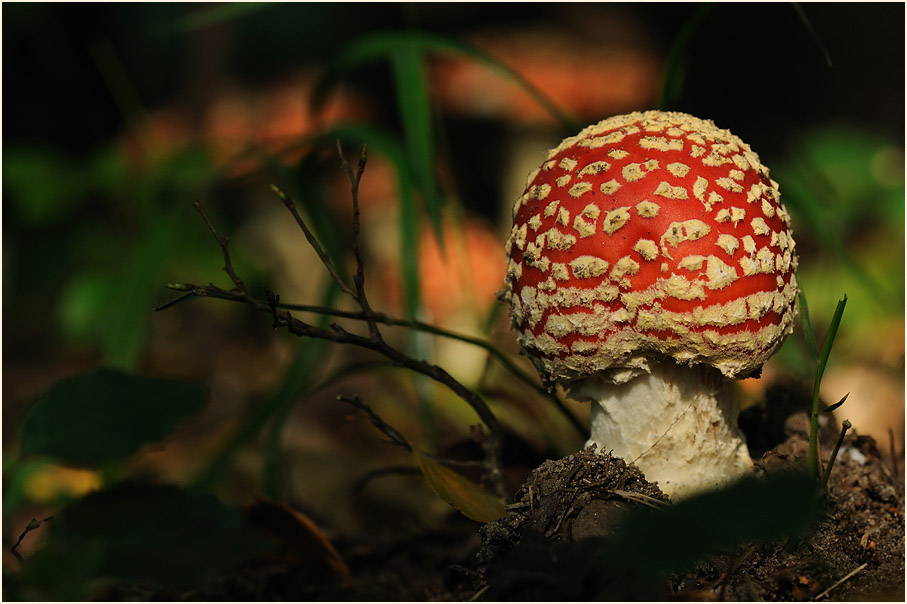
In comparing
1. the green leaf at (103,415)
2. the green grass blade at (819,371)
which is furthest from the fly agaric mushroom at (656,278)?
the green leaf at (103,415)

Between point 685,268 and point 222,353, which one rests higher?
point 685,268

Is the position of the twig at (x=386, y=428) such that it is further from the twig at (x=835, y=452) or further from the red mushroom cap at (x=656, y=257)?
the twig at (x=835, y=452)

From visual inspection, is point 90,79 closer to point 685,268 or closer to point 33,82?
point 33,82

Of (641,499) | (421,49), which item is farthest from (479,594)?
(421,49)

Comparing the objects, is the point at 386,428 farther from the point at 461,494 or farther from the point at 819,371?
the point at 819,371

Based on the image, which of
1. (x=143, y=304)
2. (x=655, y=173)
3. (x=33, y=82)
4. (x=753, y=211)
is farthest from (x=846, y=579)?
(x=33, y=82)

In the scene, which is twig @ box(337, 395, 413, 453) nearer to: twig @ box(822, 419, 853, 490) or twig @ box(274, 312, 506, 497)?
twig @ box(274, 312, 506, 497)
